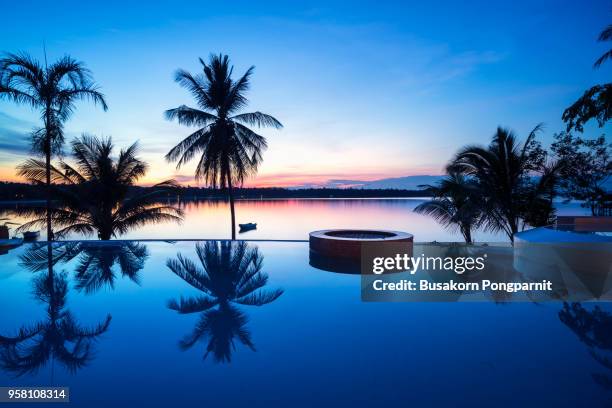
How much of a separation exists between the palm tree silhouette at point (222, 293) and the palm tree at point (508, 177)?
633 cm

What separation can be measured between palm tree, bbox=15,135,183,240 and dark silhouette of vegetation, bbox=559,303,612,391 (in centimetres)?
953

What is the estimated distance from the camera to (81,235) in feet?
31.5

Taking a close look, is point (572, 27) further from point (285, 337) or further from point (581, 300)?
point (285, 337)

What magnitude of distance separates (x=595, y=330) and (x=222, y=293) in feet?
15.3

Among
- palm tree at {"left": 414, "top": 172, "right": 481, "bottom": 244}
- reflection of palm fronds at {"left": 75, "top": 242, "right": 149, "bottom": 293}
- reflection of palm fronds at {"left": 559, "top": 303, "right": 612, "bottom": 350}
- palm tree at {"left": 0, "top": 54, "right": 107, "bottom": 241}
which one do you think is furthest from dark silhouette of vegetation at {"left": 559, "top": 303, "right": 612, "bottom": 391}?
palm tree at {"left": 0, "top": 54, "right": 107, "bottom": 241}

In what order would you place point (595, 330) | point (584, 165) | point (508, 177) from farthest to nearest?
point (584, 165), point (508, 177), point (595, 330)

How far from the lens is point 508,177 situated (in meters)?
7.86

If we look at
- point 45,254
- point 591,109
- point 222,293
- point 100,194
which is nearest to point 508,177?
point 591,109

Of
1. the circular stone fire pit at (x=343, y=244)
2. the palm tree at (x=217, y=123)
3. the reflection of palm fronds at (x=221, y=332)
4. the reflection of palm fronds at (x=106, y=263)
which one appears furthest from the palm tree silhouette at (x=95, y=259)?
the circular stone fire pit at (x=343, y=244)

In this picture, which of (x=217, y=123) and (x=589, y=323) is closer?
(x=589, y=323)

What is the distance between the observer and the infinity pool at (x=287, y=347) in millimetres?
2121

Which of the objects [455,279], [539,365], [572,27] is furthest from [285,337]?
[572,27]

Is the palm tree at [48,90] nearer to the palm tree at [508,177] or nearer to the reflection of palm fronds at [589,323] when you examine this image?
the palm tree at [508,177]

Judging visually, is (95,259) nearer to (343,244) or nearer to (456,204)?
(343,244)
